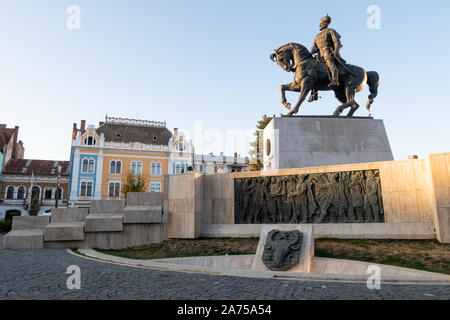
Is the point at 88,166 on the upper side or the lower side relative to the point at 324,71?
lower

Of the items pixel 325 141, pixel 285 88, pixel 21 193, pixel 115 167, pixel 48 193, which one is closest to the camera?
pixel 325 141

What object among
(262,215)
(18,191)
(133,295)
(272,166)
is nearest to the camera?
(133,295)

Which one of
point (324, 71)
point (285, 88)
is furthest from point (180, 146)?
point (324, 71)

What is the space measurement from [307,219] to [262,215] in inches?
71.7

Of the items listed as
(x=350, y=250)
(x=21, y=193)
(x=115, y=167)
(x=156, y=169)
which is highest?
(x=115, y=167)

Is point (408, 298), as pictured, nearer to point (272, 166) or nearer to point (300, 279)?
point (300, 279)

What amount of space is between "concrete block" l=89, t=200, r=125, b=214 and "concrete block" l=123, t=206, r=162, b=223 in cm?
72

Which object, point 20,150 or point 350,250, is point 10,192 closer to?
point 20,150

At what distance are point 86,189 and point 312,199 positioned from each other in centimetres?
4231

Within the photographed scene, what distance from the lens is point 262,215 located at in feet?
43.3

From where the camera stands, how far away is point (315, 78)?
15.8 m

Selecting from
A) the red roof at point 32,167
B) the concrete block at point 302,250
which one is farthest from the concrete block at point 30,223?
the red roof at point 32,167

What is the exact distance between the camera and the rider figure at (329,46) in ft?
51.3
